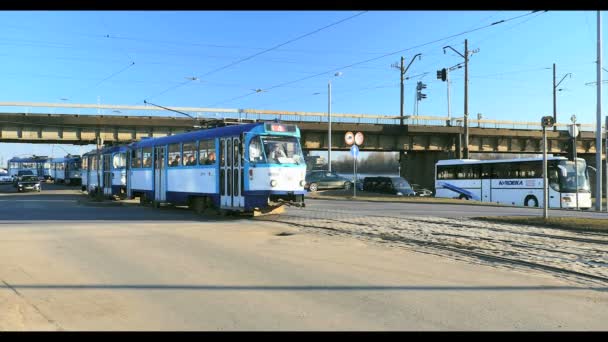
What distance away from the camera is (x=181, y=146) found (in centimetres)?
2005

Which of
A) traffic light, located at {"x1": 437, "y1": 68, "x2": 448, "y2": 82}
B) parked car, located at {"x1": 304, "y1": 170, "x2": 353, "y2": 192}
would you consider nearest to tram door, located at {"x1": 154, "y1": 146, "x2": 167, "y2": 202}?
parked car, located at {"x1": 304, "y1": 170, "x2": 353, "y2": 192}

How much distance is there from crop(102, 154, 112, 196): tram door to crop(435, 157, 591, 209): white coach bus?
23.3 metres

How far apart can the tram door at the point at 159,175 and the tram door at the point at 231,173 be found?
16.3 feet

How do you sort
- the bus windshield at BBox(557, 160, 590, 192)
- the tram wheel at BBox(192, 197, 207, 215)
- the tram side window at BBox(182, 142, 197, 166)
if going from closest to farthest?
the tram wheel at BBox(192, 197, 207, 215) → the tram side window at BBox(182, 142, 197, 166) → the bus windshield at BBox(557, 160, 590, 192)

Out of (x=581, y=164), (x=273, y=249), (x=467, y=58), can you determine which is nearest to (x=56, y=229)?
(x=273, y=249)

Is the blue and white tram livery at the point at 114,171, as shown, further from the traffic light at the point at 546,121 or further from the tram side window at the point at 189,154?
the traffic light at the point at 546,121

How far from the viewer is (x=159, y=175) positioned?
71.2ft

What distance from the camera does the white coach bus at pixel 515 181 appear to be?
1163 inches

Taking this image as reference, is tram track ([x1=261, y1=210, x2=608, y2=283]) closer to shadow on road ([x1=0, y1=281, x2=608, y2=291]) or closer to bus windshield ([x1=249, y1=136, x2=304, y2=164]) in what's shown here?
shadow on road ([x1=0, y1=281, x2=608, y2=291])

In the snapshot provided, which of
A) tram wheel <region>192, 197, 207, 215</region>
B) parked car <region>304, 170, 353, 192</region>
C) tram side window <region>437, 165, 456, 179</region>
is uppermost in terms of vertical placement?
tram side window <region>437, 165, 456, 179</region>

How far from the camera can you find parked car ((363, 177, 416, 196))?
3488 centimetres

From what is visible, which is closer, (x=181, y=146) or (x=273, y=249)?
(x=273, y=249)
